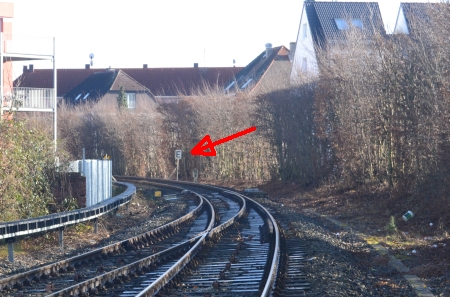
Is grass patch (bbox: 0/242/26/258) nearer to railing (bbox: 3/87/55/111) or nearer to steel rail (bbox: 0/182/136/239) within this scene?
steel rail (bbox: 0/182/136/239)

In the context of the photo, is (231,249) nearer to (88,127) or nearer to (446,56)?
(446,56)

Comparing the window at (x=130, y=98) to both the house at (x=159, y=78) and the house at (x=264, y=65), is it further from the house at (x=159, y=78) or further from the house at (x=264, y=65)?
the house at (x=264, y=65)

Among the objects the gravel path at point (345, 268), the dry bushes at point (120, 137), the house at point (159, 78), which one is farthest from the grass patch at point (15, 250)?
the house at point (159, 78)

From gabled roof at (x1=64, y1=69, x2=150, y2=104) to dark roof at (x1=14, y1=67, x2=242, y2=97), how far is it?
315cm

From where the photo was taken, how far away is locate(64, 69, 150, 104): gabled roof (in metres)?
74.9

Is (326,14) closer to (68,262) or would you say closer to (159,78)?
(159,78)

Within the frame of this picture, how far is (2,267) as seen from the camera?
11500 mm

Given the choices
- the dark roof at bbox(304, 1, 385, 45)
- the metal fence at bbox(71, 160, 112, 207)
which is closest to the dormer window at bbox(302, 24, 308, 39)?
the dark roof at bbox(304, 1, 385, 45)

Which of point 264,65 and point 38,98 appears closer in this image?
point 38,98

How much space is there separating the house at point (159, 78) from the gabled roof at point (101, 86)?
7.36 feet

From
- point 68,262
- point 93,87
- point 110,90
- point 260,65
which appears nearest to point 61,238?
point 68,262

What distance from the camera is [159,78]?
81.6 metres

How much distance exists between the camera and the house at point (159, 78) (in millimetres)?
78688

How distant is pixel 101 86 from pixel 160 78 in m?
7.89
